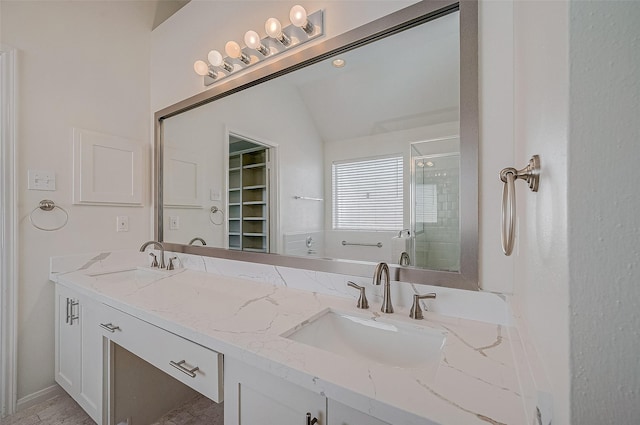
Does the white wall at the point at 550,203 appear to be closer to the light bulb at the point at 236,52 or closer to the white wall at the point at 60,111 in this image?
the light bulb at the point at 236,52

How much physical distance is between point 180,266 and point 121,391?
744 millimetres

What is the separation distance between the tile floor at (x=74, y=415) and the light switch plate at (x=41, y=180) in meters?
1.25

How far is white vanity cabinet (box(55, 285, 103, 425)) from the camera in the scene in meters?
1.33

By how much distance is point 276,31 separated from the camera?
4.46 feet

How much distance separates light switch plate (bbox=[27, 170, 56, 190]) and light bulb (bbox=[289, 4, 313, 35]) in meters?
1.67

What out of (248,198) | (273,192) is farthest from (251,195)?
(273,192)

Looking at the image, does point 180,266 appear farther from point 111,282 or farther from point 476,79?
point 476,79

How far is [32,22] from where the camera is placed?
160 centimetres

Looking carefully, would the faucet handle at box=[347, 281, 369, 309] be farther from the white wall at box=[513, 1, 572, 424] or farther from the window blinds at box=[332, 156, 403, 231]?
the white wall at box=[513, 1, 572, 424]

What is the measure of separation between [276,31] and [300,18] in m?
0.16

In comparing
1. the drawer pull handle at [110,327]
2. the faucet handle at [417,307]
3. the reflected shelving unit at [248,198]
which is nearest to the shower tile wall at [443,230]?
the faucet handle at [417,307]

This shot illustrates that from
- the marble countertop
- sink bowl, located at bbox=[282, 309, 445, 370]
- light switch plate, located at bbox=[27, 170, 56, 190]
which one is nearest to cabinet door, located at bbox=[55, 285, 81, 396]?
the marble countertop

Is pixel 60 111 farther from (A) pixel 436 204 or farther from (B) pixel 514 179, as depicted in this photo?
(B) pixel 514 179
